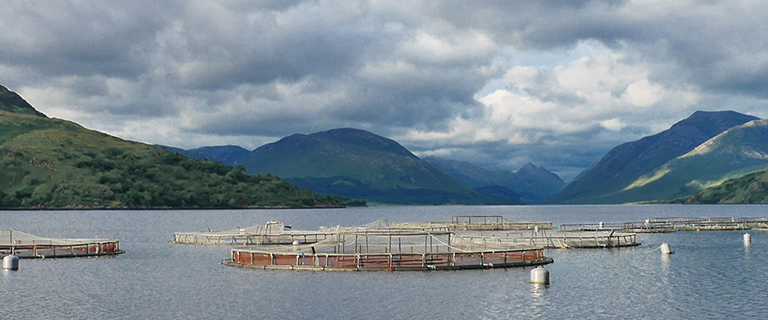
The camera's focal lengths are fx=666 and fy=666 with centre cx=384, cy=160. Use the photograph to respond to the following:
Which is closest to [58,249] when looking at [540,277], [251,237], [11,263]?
[11,263]

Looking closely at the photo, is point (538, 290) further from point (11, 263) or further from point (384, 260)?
point (11, 263)

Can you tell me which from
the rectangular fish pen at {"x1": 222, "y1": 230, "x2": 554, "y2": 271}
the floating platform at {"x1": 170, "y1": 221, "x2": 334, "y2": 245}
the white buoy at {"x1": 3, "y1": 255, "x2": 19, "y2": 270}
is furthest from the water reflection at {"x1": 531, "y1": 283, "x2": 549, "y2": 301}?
the white buoy at {"x1": 3, "y1": 255, "x2": 19, "y2": 270}

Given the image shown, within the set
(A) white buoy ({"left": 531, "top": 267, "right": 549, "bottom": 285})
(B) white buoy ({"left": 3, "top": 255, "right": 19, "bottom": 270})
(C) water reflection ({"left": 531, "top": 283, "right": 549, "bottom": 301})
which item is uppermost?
(B) white buoy ({"left": 3, "top": 255, "right": 19, "bottom": 270})

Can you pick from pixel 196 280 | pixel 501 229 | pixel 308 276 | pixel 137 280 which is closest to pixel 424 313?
pixel 308 276

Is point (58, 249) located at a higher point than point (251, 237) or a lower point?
lower

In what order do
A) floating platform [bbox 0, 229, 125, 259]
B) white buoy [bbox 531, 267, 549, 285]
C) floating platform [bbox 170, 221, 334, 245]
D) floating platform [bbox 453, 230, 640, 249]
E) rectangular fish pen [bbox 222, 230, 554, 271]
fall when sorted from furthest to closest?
floating platform [bbox 170, 221, 334, 245] < floating platform [bbox 453, 230, 640, 249] < floating platform [bbox 0, 229, 125, 259] < rectangular fish pen [bbox 222, 230, 554, 271] < white buoy [bbox 531, 267, 549, 285]

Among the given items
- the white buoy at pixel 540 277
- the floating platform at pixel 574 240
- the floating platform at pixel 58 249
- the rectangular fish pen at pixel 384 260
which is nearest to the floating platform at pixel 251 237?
the floating platform at pixel 58 249

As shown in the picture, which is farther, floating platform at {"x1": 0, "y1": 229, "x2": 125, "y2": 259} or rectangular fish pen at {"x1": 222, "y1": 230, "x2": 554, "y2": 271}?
floating platform at {"x1": 0, "y1": 229, "x2": 125, "y2": 259}

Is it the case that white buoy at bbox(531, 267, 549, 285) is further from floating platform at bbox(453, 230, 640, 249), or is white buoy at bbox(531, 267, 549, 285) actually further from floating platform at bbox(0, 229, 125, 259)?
floating platform at bbox(0, 229, 125, 259)

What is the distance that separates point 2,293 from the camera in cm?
6281

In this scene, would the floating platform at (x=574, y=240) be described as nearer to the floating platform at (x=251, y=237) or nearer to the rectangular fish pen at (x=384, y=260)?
the rectangular fish pen at (x=384, y=260)

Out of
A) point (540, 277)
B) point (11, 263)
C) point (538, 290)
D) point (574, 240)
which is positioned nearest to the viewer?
point (538, 290)

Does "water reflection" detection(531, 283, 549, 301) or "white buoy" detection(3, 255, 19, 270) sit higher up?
"white buoy" detection(3, 255, 19, 270)

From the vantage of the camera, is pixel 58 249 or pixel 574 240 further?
pixel 574 240
